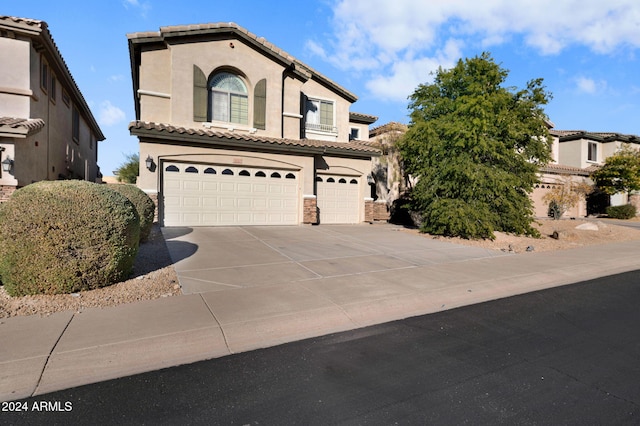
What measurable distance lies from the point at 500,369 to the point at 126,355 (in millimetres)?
4028

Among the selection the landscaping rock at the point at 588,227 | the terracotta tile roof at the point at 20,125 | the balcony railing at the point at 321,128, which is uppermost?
the balcony railing at the point at 321,128

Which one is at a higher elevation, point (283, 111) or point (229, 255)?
point (283, 111)

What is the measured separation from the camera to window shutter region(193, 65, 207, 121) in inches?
564

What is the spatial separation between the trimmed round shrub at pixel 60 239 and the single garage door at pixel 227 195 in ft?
26.2

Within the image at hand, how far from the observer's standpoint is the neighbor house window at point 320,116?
1819 centimetres

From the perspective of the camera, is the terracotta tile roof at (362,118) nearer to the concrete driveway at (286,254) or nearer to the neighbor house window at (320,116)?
the neighbor house window at (320,116)

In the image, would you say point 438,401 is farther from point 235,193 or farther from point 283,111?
→ point 283,111

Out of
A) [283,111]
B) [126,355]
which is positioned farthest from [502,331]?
[283,111]

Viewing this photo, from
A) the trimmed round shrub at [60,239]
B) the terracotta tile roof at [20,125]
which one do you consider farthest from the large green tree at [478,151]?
the terracotta tile roof at [20,125]

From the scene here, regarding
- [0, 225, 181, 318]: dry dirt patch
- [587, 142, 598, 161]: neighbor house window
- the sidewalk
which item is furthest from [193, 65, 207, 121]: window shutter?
[587, 142, 598, 161]: neighbor house window

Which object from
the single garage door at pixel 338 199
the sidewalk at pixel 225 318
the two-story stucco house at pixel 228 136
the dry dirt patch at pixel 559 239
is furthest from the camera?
the single garage door at pixel 338 199

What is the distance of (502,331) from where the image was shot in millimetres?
4691

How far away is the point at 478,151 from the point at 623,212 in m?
22.7

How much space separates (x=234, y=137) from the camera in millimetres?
13938
